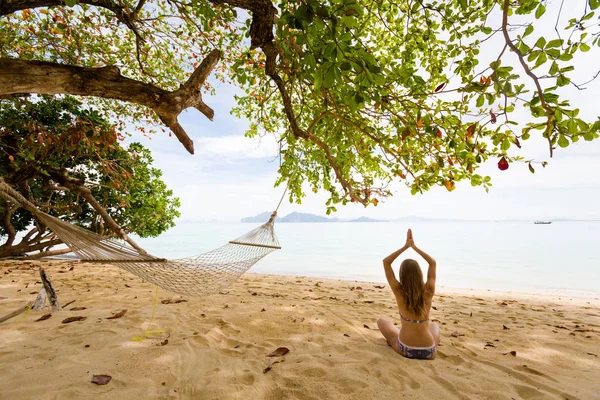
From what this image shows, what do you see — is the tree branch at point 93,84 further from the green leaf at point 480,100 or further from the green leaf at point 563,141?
the green leaf at point 563,141

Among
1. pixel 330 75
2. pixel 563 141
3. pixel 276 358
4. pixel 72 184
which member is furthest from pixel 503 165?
pixel 72 184

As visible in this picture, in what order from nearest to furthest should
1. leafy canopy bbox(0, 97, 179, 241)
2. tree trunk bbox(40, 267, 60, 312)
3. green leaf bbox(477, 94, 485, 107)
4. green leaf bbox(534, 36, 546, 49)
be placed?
green leaf bbox(534, 36, 546, 49) → green leaf bbox(477, 94, 485, 107) → tree trunk bbox(40, 267, 60, 312) → leafy canopy bbox(0, 97, 179, 241)

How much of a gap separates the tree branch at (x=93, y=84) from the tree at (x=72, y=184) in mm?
2494

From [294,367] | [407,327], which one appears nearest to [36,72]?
[294,367]

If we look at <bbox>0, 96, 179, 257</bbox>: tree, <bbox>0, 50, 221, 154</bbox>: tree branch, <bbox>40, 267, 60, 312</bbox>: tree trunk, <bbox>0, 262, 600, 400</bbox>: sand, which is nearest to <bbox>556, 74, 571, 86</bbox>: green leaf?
→ <bbox>0, 262, 600, 400</bbox>: sand

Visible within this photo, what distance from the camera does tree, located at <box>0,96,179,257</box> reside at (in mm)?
4129

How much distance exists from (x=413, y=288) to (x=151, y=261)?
1740mm

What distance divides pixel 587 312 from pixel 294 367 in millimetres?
3781

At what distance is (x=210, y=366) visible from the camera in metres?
1.57

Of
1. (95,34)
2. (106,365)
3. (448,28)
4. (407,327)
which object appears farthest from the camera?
(95,34)

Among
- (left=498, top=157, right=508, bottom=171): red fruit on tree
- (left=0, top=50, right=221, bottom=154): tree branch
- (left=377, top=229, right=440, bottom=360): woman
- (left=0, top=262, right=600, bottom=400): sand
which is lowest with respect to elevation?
(left=0, top=262, right=600, bottom=400): sand

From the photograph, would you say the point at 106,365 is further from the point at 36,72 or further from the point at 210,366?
the point at 36,72

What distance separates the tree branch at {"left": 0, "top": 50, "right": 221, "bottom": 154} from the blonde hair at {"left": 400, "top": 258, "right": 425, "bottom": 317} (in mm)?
1909

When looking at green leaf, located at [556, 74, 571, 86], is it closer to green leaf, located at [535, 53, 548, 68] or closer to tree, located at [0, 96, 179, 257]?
green leaf, located at [535, 53, 548, 68]
